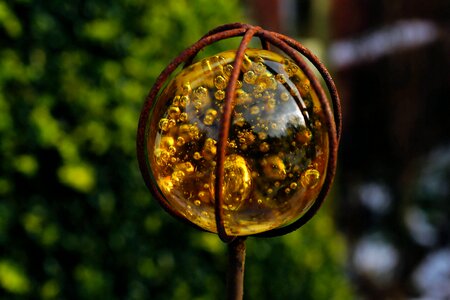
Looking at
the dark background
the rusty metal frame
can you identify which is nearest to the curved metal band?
the rusty metal frame

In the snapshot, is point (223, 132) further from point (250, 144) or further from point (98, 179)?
point (98, 179)

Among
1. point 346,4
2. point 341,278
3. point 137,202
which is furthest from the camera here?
point 346,4

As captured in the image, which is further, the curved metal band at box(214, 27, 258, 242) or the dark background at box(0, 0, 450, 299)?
the dark background at box(0, 0, 450, 299)

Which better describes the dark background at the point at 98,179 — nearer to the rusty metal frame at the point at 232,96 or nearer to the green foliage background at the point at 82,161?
the green foliage background at the point at 82,161

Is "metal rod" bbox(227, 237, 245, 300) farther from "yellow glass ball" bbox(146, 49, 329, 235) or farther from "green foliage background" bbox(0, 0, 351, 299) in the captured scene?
"green foliage background" bbox(0, 0, 351, 299)

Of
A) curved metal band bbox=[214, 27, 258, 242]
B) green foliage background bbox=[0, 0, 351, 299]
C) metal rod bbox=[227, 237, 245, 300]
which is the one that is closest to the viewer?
curved metal band bbox=[214, 27, 258, 242]

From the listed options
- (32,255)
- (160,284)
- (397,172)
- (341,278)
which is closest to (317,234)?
(341,278)

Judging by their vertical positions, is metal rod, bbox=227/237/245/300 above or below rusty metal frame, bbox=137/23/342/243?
below

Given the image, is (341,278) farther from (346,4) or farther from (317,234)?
(346,4)
